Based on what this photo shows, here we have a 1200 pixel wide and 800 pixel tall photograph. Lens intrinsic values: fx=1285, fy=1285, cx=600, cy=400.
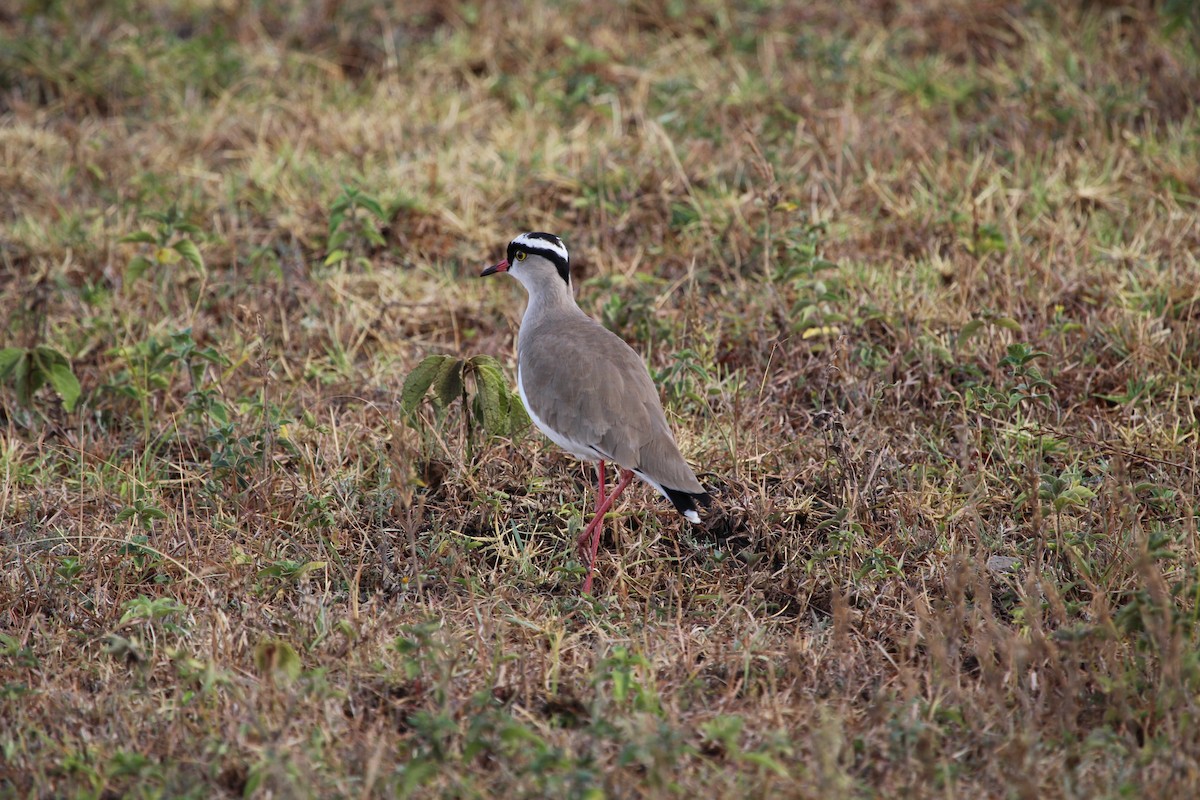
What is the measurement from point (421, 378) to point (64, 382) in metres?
1.51

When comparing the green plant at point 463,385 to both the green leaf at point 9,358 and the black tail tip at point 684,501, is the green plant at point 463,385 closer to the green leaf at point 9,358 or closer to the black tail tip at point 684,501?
the black tail tip at point 684,501

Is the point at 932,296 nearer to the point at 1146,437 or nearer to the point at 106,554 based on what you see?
the point at 1146,437

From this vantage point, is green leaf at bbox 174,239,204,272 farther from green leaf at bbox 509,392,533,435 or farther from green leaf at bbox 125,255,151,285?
green leaf at bbox 509,392,533,435

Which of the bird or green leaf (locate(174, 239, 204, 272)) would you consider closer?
the bird

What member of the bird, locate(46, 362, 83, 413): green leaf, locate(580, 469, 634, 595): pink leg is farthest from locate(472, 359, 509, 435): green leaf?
locate(46, 362, 83, 413): green leaf

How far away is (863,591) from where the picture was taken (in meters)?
4.23

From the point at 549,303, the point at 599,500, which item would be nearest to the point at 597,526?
the point at 599,500

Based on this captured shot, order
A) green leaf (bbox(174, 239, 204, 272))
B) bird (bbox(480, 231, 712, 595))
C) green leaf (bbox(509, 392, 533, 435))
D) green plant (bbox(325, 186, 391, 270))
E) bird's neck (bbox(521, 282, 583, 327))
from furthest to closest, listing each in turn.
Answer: green plant (bbox(325, 186, 391, 270)) → green leaf (bbox(174, 239, 204, 272)) → bird's neck (bbox(521, 282, 583, 327)) → green leaf (bbox(509, 392, 533, 435)) → bird (bbox(480, 231, 712, 595))

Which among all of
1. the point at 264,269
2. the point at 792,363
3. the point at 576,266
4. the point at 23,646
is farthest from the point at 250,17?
the point at 23,646

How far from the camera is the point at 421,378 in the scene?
14.8 feet

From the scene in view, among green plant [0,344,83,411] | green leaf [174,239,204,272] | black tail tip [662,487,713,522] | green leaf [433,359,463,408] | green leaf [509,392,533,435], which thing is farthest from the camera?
green leaf [174,239,204,272]

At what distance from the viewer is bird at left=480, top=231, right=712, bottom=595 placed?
4.34 m

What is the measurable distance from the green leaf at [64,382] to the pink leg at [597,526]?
210cm

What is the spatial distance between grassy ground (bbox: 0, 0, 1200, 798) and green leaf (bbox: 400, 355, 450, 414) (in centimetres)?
20
